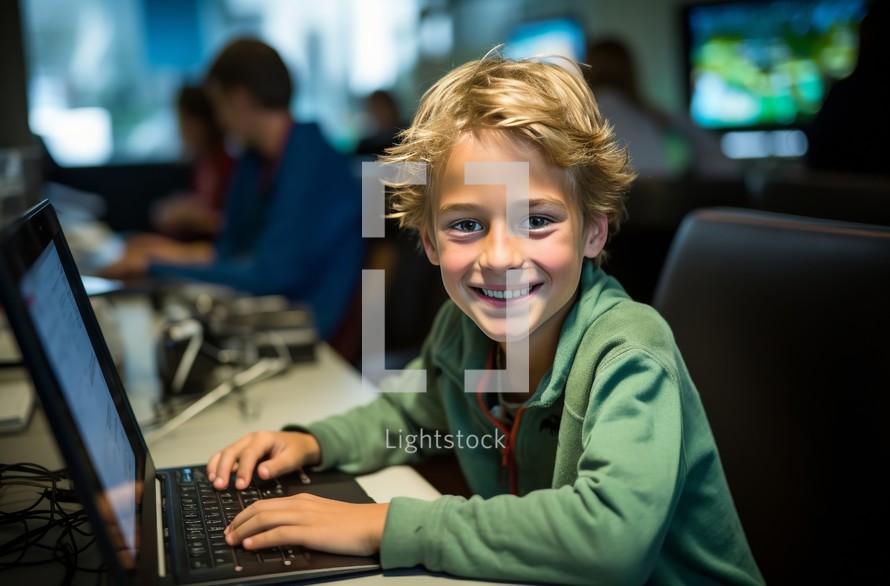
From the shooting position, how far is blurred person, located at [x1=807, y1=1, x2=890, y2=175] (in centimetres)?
237

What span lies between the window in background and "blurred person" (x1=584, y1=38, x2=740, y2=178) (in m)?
3.16

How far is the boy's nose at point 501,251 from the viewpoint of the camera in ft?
2.83

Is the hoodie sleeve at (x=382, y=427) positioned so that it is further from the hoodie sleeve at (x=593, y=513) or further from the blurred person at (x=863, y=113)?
the blurred person at (x=863, y=113)

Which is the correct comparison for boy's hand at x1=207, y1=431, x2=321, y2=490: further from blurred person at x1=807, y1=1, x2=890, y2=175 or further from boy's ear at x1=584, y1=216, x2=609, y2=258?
blurred person at x1=807, y1=1, x2=890, y2=175

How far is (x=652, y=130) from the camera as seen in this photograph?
3252 mm

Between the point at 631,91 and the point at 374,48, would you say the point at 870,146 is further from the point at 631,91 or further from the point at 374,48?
the point at 374,48

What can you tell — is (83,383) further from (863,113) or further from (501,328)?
(863,113)

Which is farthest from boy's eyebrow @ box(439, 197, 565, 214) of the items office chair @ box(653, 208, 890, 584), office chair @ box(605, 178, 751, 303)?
office chair @ box(605, 178, 751, 303)

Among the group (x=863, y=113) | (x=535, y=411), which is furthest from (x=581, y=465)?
(x=863, y=113)

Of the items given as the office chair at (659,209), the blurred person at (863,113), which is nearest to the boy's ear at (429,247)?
the office chair at (659,209)

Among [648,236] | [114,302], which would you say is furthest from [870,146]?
[114,302]

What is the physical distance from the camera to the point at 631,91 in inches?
131

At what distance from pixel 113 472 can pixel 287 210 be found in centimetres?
168

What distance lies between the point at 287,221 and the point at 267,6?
15.6 feet
